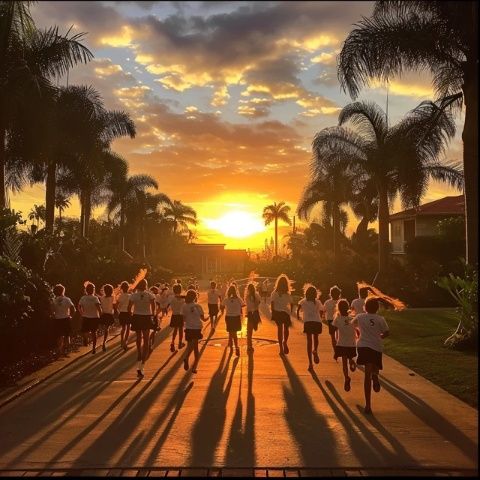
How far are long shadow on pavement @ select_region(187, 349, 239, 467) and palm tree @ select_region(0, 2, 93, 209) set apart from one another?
35.5 ft

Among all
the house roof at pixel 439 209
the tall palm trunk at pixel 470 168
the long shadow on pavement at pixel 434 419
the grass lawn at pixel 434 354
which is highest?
the house roof at pixel 439 209

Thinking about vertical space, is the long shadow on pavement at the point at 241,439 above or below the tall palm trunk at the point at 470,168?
below

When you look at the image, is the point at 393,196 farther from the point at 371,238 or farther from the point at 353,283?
the point at 371,238

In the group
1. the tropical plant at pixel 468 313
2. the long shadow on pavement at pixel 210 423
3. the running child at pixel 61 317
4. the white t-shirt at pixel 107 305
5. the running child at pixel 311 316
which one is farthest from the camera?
the white t-shirt at pixel 107 305

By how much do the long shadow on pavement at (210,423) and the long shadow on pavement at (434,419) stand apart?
2.57 metres

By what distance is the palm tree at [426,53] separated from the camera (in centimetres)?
1509

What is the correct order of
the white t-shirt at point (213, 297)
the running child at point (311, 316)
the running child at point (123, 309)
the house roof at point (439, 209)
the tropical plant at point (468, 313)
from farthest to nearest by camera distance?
the house roof at point (439, 209) → the white t-shirt at point (213, 297) → the running child at point (123, 309) → the tropical plant at point (468, 313) → the running child at point (311, 316)

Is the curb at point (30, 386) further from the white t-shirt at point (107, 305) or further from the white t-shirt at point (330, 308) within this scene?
the white t-shirt at point (330, 308)

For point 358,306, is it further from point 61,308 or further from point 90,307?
point 61,308

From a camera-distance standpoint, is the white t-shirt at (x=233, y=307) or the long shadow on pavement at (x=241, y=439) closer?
the long shadow on pavement at (x=241, y=439)

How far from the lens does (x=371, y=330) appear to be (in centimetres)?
852

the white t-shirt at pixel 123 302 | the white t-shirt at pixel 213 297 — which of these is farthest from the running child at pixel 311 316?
the white t-shirt at pixel 213 297

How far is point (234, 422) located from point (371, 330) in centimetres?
234

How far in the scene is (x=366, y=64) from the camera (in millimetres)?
16328
